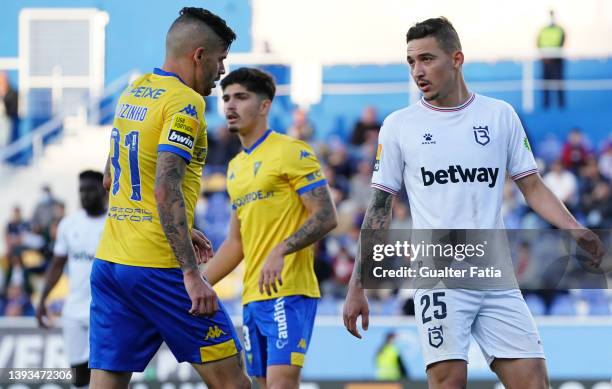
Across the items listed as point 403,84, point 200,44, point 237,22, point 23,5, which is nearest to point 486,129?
point 200,44

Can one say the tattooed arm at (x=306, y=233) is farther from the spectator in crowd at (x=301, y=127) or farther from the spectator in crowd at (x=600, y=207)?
the spectator in crowd at (x=301, y=127)

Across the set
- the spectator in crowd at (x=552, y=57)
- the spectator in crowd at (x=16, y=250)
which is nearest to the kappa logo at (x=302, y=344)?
the spectator in crowd at (x=16, y=250)

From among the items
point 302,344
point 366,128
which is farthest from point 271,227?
point 366,128

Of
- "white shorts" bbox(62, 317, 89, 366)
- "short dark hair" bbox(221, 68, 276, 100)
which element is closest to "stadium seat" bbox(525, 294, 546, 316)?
"white shorts" bbox(62, 317, 89, 366)

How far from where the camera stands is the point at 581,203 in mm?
15570

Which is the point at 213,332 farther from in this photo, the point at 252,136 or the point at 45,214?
the point at 45,214

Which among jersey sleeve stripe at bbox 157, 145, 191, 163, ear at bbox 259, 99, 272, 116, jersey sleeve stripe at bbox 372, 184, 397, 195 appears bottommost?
jersey sleeve stripe at bbox 372, 184, 397, 195

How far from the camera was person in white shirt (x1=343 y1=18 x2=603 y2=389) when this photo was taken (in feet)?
18.6

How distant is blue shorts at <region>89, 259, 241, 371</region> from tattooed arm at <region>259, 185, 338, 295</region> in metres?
1.16

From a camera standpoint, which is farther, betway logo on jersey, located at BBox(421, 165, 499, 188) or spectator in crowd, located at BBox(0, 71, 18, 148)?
spectator in crowd, located at BBox(0, 71, 18, 148)

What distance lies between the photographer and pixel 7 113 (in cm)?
1877

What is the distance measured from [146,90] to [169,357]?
24.1ft

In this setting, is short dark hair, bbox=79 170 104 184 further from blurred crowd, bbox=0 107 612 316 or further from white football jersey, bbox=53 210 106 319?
blurred crowd, bbox=0 107 612 316

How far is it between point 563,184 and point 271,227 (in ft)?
29.7
